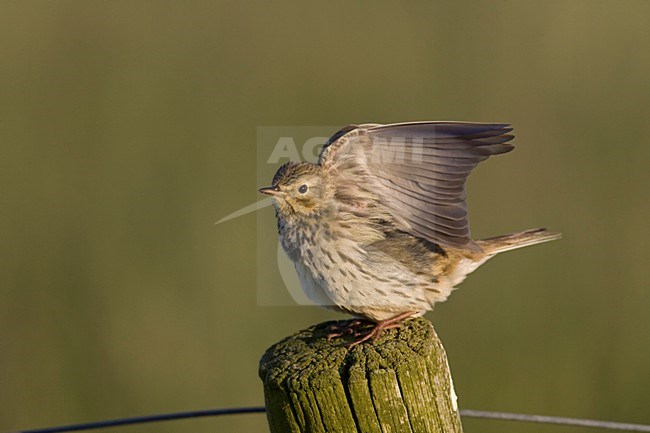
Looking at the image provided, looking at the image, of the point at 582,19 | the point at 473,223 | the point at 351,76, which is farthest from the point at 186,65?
the point at 582,19

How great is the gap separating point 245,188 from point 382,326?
358 centimetres

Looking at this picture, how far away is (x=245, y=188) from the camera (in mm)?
7770

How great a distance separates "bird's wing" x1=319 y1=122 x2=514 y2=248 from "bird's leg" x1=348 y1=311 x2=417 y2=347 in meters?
0.42

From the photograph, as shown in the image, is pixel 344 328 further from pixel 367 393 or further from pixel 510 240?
pixel 510 240

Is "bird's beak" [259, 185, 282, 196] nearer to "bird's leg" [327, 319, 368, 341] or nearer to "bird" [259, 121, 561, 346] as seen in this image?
"bird" [259, 121, 561, 346]

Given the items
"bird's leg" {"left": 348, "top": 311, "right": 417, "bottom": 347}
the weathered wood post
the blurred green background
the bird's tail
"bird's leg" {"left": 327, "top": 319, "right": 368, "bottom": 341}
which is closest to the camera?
the weathered wood post

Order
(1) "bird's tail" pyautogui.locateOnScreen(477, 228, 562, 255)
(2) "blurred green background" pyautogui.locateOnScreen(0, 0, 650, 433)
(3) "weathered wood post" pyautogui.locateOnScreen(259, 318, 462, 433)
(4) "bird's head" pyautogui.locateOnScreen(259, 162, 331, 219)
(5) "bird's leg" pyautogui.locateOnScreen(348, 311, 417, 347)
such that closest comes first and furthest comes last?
1. (3) "weathered wood post" pyautogui.locateOnScreen(259, 318, 462, 433)
2. (5) "bird's leg" pyautogui.locateOnScreen(348, 311, 417, 347)
3. (4) "bird's head" pyautogui.locateOnScreen(259, 162, 331, 219)
4. (1) "bird's tail" pyautogui.locateOnScreen(477, 228, 562, 255)
5. (2) "blurred green background" pyautogui.locateOnScreen(0, 0, 650, 433)

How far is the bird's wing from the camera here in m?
4.58

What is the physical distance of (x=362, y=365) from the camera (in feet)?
11.8

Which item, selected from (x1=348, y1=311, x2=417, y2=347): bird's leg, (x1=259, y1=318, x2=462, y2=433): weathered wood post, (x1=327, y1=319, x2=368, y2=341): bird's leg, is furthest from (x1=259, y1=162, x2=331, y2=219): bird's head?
(x1=259, y1=318, x2=462, y2=433): weathered wood post

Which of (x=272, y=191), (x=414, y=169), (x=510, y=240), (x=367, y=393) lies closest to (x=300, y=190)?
(x=272, y=191)

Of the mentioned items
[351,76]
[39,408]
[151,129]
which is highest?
[351,76]

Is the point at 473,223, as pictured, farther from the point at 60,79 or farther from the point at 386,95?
the point at 60,79

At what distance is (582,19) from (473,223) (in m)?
2.89
